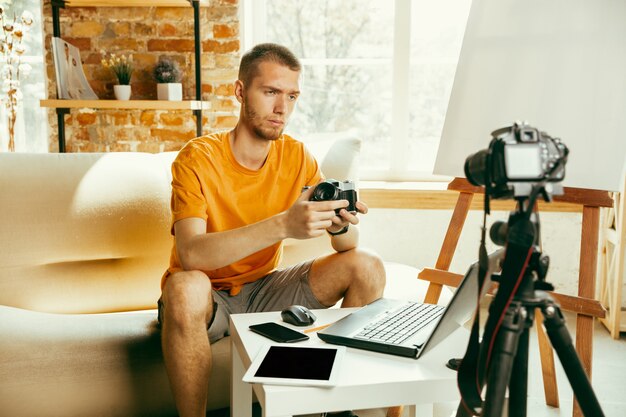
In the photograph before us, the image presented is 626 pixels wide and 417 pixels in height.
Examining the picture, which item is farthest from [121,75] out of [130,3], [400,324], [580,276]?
[580,276]

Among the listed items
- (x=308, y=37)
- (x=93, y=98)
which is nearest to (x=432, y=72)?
(x=308, y=37)

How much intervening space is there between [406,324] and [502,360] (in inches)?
16.4

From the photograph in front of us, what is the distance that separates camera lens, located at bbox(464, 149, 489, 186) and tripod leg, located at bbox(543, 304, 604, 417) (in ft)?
0.81

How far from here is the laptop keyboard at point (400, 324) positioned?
1.28 m

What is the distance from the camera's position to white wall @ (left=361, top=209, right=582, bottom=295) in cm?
314

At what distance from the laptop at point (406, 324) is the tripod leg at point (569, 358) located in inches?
4.9

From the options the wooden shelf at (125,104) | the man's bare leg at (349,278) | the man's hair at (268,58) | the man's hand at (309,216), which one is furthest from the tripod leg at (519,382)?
the wooden shelf at (125,104)

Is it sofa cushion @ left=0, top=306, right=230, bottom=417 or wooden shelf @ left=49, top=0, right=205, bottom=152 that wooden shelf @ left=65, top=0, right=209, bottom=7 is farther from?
sofa cushion @ left=0, top=306, right=230, bottom=417

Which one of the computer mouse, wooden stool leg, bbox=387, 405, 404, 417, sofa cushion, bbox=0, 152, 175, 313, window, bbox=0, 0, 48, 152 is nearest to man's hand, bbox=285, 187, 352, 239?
the computer mouse

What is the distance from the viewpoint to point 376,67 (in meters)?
3.38

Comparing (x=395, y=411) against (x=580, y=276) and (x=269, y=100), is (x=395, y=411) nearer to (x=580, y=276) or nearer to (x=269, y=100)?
(x=580, y=276)

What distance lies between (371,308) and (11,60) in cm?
248

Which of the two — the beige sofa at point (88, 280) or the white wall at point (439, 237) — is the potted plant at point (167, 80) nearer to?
the beige sofa at point (88, 280)

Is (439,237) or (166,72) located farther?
(439,237)
